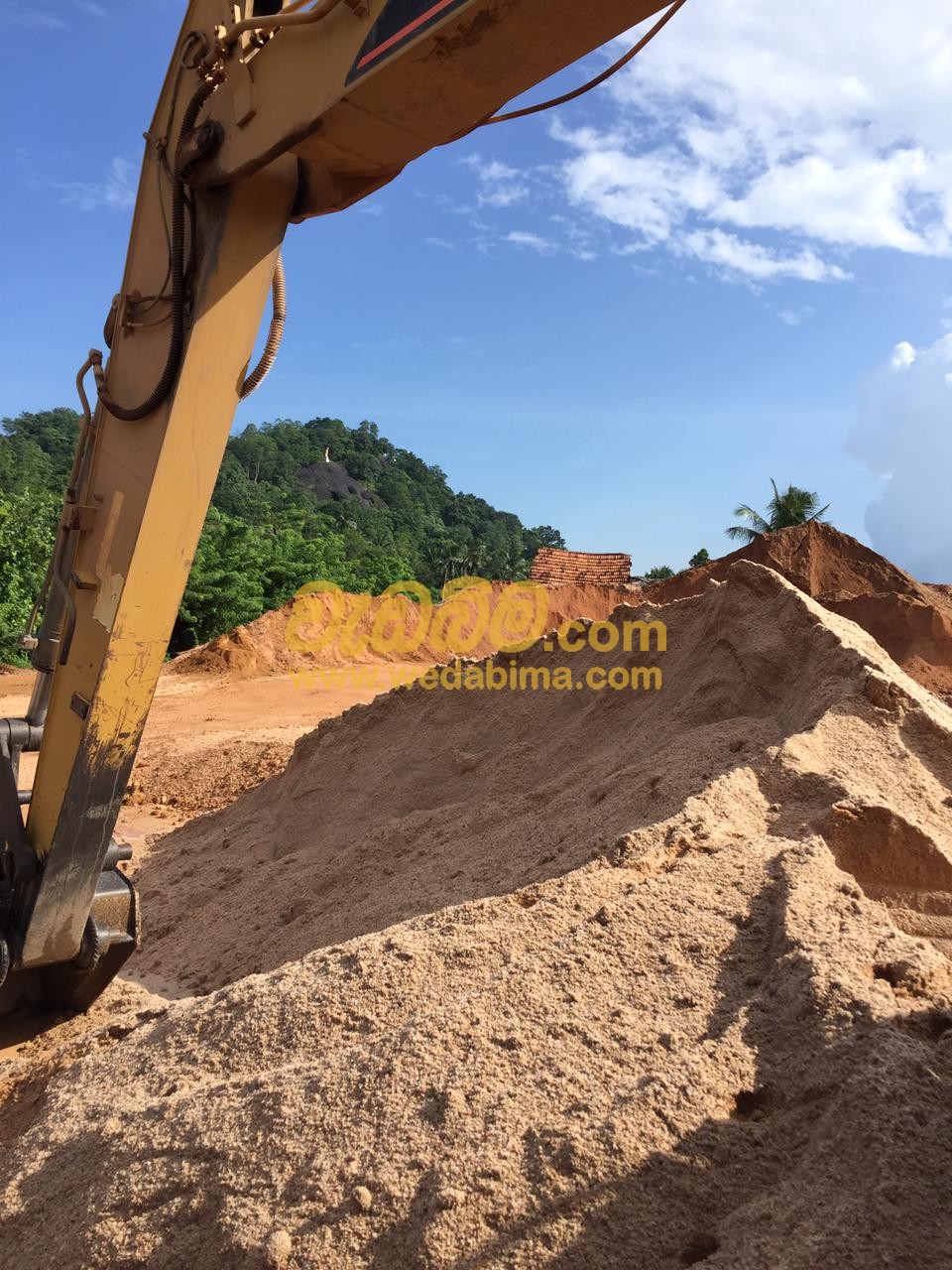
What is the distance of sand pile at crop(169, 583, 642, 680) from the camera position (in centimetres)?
1688

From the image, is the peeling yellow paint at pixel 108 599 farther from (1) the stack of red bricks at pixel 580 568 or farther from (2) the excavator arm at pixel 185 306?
(1) the stack of red bricks at pixel 580 568

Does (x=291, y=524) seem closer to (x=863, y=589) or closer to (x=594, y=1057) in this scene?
(x=863, y=589)

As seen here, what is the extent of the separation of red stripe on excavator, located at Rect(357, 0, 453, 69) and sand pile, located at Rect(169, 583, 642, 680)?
1482cm

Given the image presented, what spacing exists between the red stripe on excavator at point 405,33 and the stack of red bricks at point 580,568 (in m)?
22.6

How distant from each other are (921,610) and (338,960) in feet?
35.5

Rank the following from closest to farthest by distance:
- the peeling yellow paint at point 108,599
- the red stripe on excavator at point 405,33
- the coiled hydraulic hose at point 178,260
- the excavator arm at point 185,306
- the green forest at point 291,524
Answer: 1. the red stripe on excavator at point 405,33
2. the excavator arm at point 185,306
3. the coiled hydraulic hose at point 178,260
4. the peeling yellow paint at point 108,599
5. the green forest at point 291,524

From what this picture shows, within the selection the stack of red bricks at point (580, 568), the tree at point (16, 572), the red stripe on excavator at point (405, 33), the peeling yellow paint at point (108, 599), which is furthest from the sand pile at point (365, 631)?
the red stripe on excavator at point (405, 33)

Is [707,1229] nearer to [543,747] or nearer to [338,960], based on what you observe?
[338,960]

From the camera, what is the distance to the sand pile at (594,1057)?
2072 millimetres

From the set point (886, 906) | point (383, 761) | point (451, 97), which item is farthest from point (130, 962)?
point (451, 97)

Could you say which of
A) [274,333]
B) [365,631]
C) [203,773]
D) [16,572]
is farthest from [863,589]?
[16,572]

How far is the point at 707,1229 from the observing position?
2025 millimetres

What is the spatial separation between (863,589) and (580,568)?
1131cm

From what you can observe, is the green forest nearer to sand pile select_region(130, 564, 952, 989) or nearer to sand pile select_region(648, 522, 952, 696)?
sand pile select_region(648, 522, 952, 696)
